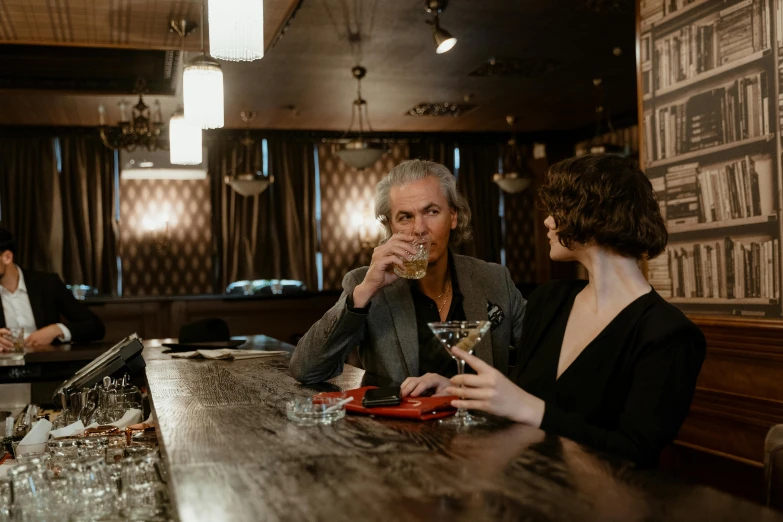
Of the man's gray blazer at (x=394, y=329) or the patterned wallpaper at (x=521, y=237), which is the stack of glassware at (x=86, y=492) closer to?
the man's gray blazer at (x=394, y=329)

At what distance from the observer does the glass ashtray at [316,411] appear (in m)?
1.78

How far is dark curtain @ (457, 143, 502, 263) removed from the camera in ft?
41.1

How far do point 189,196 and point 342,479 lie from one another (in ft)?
35.3

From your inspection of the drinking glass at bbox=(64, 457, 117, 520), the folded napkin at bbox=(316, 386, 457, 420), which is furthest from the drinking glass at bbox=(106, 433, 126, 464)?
the folded napkin at bbox=(316, 386, 457, 420)

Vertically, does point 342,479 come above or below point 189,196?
below

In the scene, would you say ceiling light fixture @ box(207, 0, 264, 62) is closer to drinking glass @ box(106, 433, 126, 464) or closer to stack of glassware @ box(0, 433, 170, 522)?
drinking glass @ box(106, 433, 126, 464)

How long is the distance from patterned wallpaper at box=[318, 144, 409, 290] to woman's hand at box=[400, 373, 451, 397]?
9951mm

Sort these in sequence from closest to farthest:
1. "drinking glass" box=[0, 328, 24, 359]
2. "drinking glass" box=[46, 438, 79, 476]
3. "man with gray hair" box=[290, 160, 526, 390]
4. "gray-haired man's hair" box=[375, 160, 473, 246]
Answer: "drinking glass" box=[46, 438, 79, 476]
"man with gray hair" box=[290, 160, 526, 390]
"gray-haired man's hair" box=[375, 160, 473, 246]
"drinking glass" box=[0, 328, 24, 359]

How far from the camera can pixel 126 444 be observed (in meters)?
2.00

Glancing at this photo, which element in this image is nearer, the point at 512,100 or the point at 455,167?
the point at 512,100

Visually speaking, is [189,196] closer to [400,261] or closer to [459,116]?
[459,116]

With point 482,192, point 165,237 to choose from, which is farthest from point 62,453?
point 482,192

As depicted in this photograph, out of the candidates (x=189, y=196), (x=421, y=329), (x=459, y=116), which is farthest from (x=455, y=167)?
(x=421, y=329)

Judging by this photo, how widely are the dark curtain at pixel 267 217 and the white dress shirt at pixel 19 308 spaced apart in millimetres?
5993
